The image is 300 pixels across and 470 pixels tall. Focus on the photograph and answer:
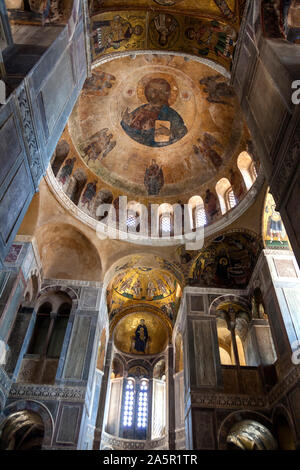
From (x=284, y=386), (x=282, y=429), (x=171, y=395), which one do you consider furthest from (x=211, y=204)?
(x=171, y=395)

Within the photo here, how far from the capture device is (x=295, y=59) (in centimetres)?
660

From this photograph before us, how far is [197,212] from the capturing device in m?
17.4

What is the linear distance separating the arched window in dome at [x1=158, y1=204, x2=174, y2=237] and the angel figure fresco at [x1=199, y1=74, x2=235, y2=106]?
6.18 meters

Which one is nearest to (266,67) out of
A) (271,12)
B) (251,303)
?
(271,12)

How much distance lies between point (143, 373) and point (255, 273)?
10646 millimetres

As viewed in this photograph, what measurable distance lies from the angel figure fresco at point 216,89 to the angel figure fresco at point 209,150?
1.82 meters

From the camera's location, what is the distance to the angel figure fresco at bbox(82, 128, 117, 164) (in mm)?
16781

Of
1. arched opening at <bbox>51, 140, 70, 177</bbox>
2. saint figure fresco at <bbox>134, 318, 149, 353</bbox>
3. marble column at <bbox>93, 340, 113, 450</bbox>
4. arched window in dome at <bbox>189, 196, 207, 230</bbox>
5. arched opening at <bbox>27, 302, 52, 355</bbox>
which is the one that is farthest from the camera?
saint figure fresco at <bbox>134, 318, 149, 353</bbox>

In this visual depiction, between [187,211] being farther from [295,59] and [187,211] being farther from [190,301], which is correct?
[295,59]

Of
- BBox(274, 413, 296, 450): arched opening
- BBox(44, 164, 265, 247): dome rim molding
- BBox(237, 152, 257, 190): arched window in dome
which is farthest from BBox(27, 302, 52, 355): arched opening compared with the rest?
BBox(237, 152, 257, 190): arched window in dome

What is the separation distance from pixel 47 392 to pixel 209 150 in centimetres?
1387

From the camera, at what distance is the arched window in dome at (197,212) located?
16.8m

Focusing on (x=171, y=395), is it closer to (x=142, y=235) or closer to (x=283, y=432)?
(x=283, y=432)

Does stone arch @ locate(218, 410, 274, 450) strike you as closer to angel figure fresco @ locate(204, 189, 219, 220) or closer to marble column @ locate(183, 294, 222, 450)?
marble column @ locate(183, 294, 222, 450)
